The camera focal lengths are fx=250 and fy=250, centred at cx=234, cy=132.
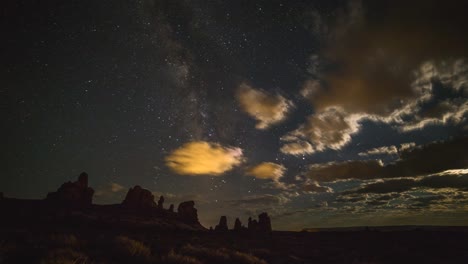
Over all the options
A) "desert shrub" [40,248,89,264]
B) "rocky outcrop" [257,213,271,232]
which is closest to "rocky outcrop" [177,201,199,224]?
"rocky outcrop" [257,213,271,232]

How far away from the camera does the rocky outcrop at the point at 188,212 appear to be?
118887 millimetres

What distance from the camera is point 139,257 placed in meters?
8.81

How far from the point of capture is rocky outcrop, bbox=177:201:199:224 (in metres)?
119

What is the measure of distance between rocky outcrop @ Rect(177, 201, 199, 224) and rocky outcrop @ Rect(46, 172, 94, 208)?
130 ft

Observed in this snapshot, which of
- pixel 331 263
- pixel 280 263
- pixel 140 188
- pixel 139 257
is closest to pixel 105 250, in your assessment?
pixel 139 257

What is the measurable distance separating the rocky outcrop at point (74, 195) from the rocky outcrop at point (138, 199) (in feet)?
50.7

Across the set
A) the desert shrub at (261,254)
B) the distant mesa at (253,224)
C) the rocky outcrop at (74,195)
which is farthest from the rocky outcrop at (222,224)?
the desert shrub at (261,254)

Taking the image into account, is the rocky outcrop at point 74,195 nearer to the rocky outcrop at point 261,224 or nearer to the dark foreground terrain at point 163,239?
the dark foreground terrain at point 163,239

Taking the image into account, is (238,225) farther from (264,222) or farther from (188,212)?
(188,212)

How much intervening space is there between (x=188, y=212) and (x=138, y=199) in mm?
25034

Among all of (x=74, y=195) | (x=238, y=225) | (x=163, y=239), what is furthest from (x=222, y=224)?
(x=163, y=239)

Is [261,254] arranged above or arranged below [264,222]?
above

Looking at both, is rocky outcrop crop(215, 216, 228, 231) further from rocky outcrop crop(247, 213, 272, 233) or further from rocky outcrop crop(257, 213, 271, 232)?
rocky outcrop crop(257, 213, 271, 232)

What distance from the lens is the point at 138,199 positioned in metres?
113
